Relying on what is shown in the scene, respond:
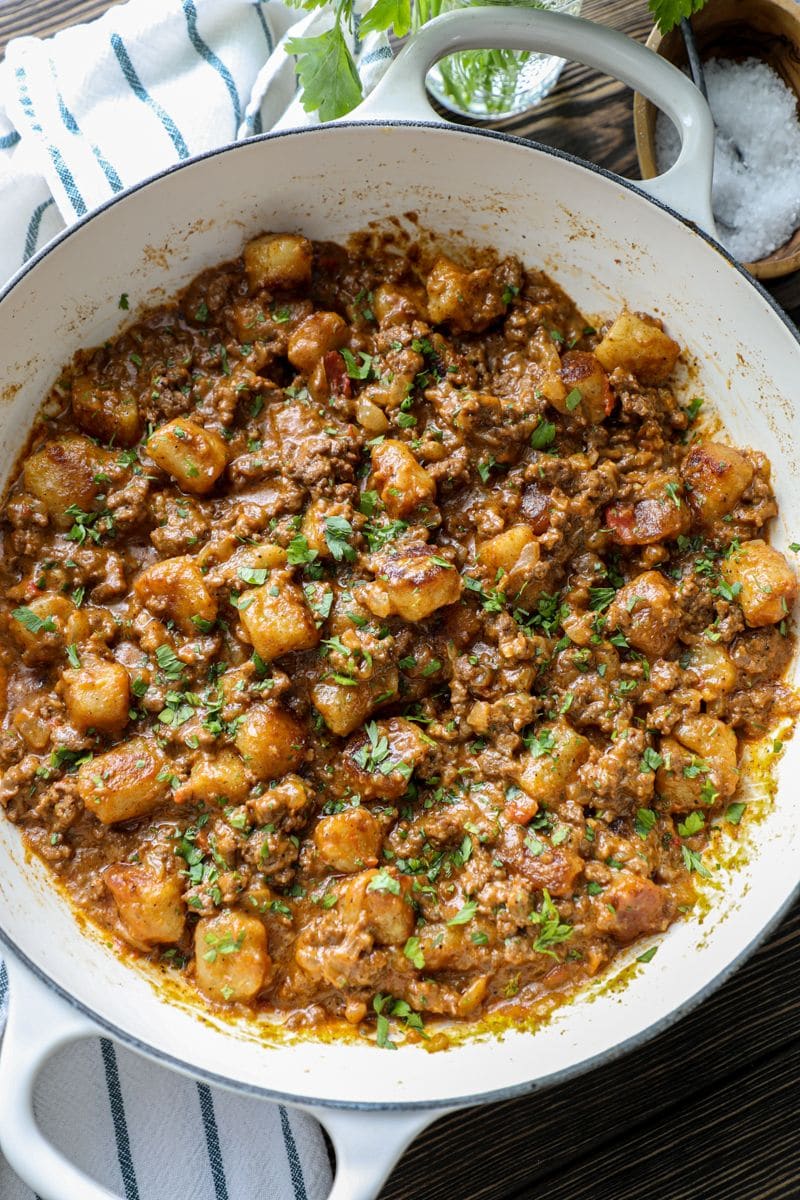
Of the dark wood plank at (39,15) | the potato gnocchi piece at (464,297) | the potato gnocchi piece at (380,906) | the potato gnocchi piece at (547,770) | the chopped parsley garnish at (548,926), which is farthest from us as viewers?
the dark wood plank at (39,15)

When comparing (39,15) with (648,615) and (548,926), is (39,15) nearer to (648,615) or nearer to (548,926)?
(648,615)

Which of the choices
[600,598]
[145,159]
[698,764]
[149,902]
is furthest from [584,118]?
[149,902]

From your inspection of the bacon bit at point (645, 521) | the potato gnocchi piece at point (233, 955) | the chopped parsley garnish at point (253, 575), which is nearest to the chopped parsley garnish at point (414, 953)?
the potato gnocchi piece at point (233, 955)

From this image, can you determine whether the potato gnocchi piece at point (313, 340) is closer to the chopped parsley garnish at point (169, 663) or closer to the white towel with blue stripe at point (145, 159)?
the white towel with blue stripe at point (145, 159)

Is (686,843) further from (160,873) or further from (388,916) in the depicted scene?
(160,873)

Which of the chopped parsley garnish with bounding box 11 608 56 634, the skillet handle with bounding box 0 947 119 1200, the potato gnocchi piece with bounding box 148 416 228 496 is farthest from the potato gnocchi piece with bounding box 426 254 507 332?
the skillet handle with bounding box 0 947 119 1200

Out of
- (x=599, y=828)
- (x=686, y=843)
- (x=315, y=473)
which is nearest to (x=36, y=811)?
(x=315, y=473)

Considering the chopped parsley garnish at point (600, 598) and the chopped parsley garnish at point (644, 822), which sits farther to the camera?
the chopped parsley garnish at point (600, 598)
